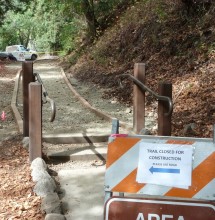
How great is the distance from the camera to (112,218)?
2.52m

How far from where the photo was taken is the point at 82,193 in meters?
4.88

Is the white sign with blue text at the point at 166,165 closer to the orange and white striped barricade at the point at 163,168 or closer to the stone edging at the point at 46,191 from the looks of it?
the orange and white striped barricade at the point at 163,168

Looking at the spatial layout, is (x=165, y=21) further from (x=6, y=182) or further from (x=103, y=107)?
(x=6, y=182)

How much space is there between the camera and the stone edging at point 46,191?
403cm

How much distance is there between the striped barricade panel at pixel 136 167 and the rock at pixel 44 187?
2.02 metres

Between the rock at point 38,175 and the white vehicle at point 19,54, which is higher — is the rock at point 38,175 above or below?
below

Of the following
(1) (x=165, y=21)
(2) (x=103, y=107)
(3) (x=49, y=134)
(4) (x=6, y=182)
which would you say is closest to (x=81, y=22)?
(1) (x=165, y=21)

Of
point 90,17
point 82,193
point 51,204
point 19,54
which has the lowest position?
point 82,193

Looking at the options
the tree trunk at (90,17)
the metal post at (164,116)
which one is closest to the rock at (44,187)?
the metal post at (164,116)

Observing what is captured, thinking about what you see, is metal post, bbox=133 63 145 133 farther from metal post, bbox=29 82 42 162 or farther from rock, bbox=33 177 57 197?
rock, bbox=33 177 57 197

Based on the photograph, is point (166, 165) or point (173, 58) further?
point (173, 58)

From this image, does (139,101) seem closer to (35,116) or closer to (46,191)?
(35,116)

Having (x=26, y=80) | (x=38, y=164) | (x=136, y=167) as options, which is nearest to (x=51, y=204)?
(x=38, y=164)

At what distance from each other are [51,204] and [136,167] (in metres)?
1.86
